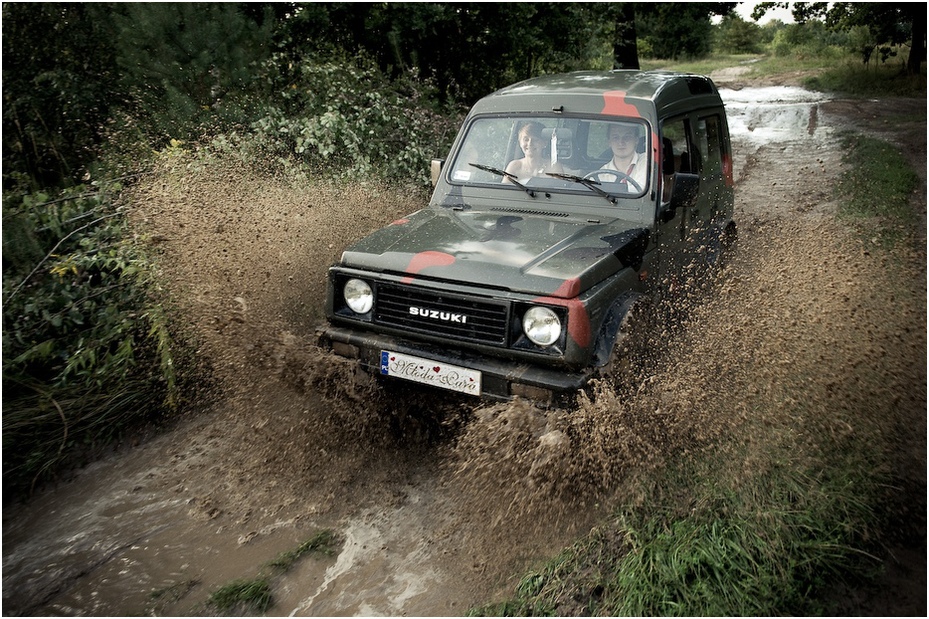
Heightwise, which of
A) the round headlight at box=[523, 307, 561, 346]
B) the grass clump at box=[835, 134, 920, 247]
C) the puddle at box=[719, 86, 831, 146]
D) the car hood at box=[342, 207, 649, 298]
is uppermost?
the car hood at box=[342, 207, 649, 298]

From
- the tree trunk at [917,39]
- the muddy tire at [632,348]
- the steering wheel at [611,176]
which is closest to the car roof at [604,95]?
the steering wheel at [611,176]

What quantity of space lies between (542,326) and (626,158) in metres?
1.54

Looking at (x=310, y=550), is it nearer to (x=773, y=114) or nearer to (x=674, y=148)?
(x=674, y=148)

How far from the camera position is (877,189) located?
9.27 meters

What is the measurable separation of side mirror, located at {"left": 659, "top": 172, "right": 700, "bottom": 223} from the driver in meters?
0.21

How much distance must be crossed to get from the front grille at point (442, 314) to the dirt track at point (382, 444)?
1.32 feet

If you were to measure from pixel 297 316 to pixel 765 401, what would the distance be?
116 inches

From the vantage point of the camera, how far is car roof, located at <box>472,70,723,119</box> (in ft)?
14.6

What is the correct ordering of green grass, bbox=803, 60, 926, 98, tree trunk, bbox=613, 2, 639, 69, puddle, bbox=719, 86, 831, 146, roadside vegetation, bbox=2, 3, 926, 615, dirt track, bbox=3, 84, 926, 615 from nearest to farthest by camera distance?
roadside vegetation, bbox=2, 3, 926, 615 < dirt track, bbox=3, 84, 926, 615 < puddle, bbox=719, 86, 831, 146 < tree trunk, bbox=613, 2, 639, 69 < green grass, bbox=803, 60, 926, 98

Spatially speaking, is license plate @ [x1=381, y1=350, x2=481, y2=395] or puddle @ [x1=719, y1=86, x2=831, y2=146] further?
puddle @ [x1=719, y1=86, x2=831, y2=146]

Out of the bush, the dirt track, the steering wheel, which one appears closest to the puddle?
the bush

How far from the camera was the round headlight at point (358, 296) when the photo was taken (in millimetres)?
3871

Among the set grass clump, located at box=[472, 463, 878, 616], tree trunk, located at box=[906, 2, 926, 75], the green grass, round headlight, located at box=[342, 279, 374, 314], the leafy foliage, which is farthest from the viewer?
the green grass

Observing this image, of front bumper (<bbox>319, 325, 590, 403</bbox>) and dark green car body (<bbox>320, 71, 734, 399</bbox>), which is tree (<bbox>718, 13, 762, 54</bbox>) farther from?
front bumper (<bbox>319, 325, 590, 403</bbox>)
